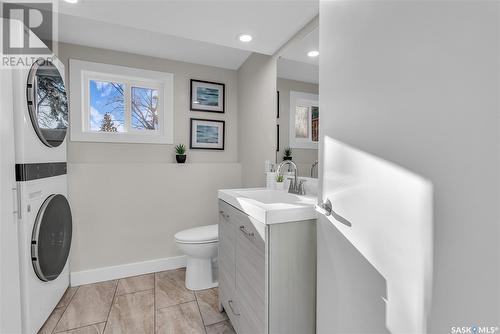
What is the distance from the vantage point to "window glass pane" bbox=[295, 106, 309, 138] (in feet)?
5.60

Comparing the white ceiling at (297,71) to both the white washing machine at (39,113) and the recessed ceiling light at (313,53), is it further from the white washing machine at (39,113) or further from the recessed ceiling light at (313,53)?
the white washing machine at (39,113)

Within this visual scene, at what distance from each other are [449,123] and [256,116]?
1948 mm

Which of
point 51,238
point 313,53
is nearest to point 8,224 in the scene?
point 51,238

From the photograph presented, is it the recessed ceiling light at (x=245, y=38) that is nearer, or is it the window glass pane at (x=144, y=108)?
the recessed ceiling light at (x=245, y=38)

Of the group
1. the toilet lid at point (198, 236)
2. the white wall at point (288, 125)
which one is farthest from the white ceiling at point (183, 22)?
the toilet lid at point (198, 236)

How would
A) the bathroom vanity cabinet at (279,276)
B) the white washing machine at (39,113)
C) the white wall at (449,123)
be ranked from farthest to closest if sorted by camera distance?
1. the white washing machine at (39,113)
2. the bathroom vanity cabinet at (279,276)
3. the white wall at (449,123)

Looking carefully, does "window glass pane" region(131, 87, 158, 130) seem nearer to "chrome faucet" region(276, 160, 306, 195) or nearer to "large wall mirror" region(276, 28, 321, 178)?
"large wall mirror" region(276, 28, 321, 178)

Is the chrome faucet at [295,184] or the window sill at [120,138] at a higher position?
the window sill at [120,138]

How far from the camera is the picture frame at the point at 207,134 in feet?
8.87

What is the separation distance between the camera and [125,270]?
2357mm

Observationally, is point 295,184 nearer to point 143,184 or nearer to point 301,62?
point 301,62

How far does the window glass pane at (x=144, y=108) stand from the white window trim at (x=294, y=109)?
1637mm

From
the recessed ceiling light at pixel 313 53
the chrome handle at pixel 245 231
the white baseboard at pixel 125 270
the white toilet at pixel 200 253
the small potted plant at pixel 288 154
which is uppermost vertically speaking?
the recessed ceiling light at pixel 313 53

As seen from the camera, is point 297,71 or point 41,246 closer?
point 41,246
